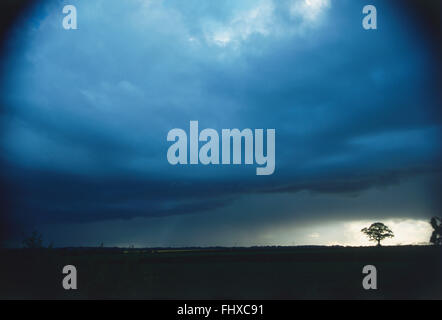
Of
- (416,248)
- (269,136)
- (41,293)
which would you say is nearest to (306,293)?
(269,136)

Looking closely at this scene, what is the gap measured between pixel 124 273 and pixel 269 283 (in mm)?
3493

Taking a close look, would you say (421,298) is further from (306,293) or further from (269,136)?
(269,136)

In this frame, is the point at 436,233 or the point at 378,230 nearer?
the point at 436,233

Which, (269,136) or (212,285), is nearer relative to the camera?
(269,136)

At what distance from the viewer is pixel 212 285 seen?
Result: 943cm
